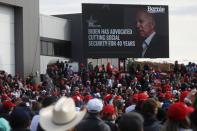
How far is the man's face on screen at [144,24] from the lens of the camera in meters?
43.6

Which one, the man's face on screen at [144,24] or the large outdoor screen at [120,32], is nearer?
the large outdoor screen at [120,32]

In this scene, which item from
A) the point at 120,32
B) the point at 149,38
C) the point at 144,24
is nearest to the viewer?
the point at 120,32

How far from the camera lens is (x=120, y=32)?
1716 inches

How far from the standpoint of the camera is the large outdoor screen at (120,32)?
42719mm

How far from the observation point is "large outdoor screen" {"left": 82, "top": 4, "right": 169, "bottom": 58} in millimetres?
42719

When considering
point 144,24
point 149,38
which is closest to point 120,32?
point 144,24

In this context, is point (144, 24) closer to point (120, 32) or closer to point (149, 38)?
point (149, 38)

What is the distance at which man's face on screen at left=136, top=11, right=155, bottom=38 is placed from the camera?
43625 mm

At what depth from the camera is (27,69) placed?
38562 mm

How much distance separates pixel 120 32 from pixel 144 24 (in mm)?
1939

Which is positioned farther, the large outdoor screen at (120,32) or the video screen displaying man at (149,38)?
the video screen displaying man at (149,38)

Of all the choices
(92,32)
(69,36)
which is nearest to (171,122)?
(92,32)

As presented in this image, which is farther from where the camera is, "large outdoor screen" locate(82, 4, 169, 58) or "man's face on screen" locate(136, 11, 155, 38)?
"man's face on screen" locate(136, 11, 155, 38)

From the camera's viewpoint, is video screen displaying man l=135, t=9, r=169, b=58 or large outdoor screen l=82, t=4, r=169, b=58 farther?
video screen displaying man l=135, t=9, r=169, b=58
